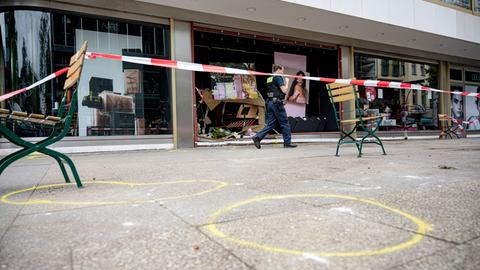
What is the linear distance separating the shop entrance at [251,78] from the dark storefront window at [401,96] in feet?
5.72

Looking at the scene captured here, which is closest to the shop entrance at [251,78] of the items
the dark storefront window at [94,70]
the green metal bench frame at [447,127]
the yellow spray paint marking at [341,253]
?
the dark storefront window at [94,70]

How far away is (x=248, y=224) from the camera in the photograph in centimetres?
195

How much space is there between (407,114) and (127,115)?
12445mm

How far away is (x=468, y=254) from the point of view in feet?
4.82

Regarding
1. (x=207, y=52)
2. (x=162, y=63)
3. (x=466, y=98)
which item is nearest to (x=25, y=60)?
(x=162, y=63)

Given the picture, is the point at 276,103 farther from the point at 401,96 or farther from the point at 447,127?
the point at 447,127

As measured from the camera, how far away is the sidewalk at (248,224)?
1.47m

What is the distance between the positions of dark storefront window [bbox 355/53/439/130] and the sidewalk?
38.8ft

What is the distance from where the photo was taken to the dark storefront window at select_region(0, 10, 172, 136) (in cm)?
805

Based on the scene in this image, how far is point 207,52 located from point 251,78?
1.83 m

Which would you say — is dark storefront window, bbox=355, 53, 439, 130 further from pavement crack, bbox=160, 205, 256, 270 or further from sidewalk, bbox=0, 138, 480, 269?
pavement crack, bbox=160, 205, 256, 270

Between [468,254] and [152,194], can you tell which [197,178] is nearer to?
[152,194]

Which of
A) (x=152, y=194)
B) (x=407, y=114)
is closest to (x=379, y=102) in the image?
(x=407, y=114)

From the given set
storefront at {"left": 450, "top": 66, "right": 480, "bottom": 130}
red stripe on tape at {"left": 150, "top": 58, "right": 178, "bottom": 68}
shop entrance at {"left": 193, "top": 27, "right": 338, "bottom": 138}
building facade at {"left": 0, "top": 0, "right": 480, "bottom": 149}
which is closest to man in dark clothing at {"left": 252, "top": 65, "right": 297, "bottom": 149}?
building facade at {"left": 0, "top": 0, "right": 480, "bottom": 149}
